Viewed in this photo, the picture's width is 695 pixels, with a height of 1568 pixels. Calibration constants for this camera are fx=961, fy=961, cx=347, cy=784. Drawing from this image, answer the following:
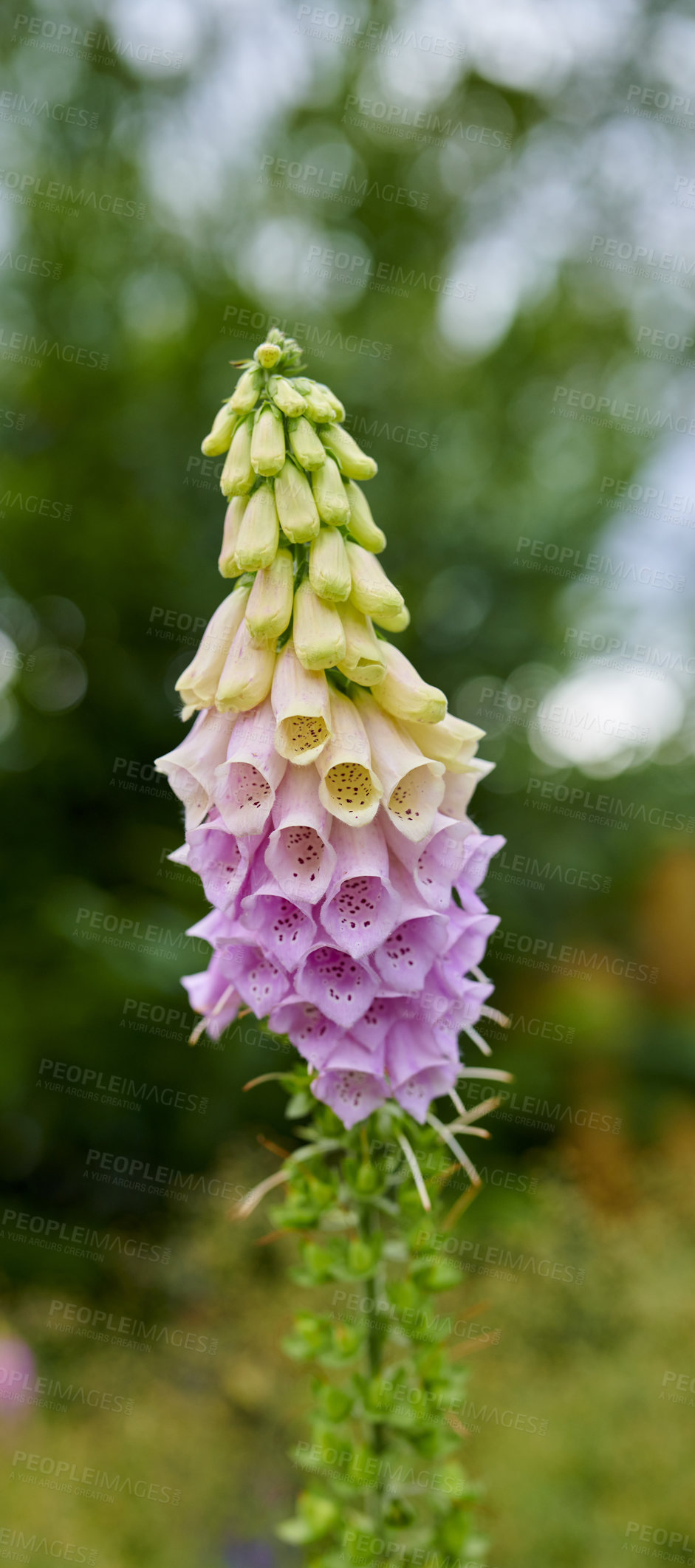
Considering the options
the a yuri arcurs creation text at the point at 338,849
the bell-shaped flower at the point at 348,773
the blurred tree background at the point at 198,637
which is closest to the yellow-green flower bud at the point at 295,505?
the a yuri arcurs creation text at the point at 338,849

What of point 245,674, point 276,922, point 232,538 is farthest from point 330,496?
point 276,922

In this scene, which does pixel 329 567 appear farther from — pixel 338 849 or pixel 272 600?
pixel 338 849

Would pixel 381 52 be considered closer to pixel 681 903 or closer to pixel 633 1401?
pixel 681 903

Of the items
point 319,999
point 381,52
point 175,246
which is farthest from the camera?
point 381,52

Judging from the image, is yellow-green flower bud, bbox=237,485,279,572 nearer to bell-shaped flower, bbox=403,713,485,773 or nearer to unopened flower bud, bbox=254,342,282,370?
unopened flower bud, bbox=254,342,282,370

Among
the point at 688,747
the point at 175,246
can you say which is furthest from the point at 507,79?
the point at 688,747

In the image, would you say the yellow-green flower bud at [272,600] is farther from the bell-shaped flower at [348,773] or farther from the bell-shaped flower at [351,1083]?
the bell-shaped flower at [351,1083]

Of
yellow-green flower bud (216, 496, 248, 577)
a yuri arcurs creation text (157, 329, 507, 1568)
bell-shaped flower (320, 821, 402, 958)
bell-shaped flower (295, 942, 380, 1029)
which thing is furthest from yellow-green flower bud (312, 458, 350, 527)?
bell-shaped flower (295, 942, 380, 1029)
